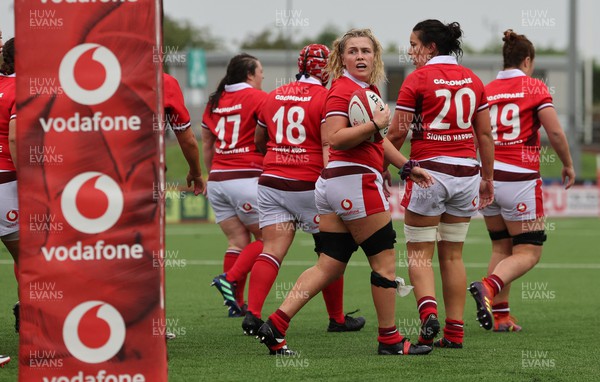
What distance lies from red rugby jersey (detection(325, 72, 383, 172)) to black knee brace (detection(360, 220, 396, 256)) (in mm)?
395

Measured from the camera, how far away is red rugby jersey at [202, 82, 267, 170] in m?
9.51

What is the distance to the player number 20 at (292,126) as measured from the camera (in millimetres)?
8094

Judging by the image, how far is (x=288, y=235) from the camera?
8219mm

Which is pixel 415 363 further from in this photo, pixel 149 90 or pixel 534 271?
pixel 534 271

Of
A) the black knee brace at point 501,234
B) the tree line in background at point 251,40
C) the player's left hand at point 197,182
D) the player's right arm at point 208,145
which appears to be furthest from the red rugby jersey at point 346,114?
the tree line in background at point 251,40

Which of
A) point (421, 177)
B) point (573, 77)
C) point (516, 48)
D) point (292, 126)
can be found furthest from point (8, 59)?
point (573, 77)

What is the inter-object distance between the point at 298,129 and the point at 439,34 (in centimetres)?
127

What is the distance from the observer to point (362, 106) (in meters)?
6.75

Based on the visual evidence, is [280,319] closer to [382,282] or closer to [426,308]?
[382,282]

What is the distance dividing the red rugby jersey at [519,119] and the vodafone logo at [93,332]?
14.9 feet

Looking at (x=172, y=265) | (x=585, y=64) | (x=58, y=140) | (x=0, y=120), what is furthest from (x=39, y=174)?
(x=585, y=64)

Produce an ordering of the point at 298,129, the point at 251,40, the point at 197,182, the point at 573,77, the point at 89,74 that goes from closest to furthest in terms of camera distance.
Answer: the point at 89,74
the point at 298,129
the point at 197,182
the point at 573,77
the point at 251,40

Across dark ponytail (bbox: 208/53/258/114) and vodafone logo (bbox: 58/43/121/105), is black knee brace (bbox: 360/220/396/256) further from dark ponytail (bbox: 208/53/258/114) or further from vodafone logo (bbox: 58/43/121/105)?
dark ponytail (bbox: 208/53/258/114)

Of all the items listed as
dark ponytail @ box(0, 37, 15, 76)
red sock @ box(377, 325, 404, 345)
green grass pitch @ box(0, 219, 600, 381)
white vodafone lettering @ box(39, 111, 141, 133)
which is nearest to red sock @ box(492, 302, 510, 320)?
green grass pitch @ box(0, 219, 600, 381)
